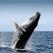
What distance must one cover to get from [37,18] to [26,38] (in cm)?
190

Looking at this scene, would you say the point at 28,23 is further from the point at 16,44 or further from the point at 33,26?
the point at 16,44

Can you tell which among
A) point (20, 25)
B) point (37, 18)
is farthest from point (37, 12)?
point (20, 25)

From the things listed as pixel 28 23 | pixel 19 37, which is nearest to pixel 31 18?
pixel 28 23

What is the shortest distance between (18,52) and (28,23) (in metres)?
2.31

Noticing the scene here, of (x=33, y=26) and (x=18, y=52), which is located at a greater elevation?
(x=33, y=26)

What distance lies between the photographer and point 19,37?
20.3 metres

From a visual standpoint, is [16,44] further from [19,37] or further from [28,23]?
[28,23]

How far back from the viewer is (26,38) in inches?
808

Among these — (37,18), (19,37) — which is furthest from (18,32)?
(37,18)

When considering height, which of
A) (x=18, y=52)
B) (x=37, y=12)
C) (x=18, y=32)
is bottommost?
(x=18, y=52)

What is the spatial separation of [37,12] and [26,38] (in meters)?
2.32

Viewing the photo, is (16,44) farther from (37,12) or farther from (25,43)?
(37,12)

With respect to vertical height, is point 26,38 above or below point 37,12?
below

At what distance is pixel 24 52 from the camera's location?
66.9 ft
